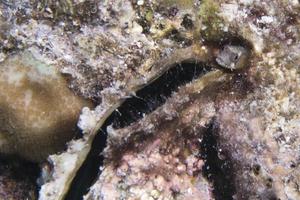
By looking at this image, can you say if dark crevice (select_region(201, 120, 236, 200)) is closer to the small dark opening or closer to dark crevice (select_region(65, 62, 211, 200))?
dark crevice (select_region(65, 62, 211, 200))

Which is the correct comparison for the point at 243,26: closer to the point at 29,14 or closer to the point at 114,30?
the point at 114,30

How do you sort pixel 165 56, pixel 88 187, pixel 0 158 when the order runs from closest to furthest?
pixel 88 187, pixel 165 56, pixel 0 158

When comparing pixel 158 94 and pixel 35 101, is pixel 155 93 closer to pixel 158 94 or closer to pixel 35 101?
pixel 158 94

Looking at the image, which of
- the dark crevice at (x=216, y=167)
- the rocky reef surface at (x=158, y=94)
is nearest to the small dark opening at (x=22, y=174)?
the rocky reef surface at (x=158, y=94)

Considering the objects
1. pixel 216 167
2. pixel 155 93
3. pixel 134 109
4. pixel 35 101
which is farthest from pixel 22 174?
pixel 216 167

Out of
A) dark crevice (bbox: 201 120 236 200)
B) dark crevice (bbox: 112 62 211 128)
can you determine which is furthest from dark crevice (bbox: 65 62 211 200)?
dark crevice (bbox: 201 120 236 200)

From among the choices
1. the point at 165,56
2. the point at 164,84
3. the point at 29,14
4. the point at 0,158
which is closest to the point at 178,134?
the point at 164,84

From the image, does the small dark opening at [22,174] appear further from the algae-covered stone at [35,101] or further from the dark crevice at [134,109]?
the dark crevice at [134,109]

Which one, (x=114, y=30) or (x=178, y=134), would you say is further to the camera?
(x=114, y=30)
